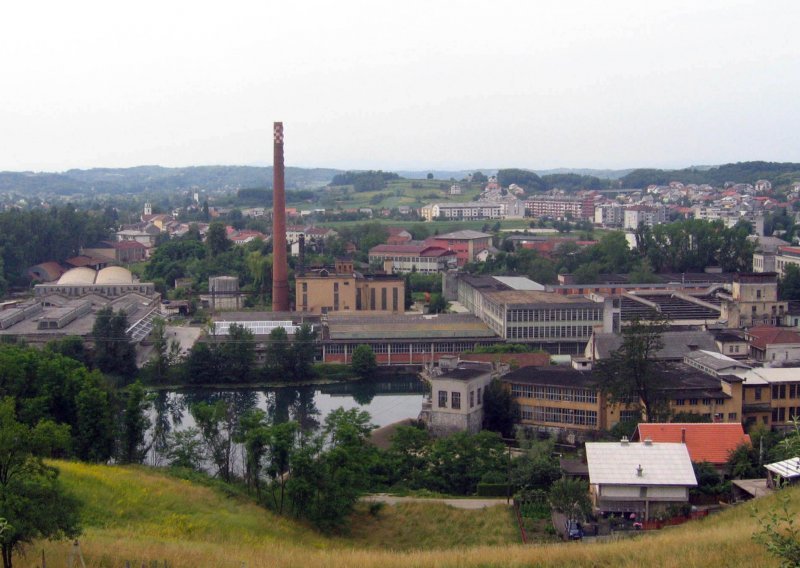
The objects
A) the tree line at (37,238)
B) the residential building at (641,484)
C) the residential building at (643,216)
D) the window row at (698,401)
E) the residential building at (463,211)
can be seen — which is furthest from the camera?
the residential building at (463,211)

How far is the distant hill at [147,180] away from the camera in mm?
67688

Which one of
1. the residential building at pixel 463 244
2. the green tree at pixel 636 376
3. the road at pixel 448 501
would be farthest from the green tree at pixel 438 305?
the road at pixel 448 501

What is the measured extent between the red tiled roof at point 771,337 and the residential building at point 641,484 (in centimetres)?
471

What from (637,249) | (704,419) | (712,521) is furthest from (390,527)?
(637,249)

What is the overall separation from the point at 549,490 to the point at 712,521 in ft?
4.78

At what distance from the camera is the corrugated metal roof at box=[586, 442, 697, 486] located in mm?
6168

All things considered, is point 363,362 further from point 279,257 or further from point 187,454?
point 187,454

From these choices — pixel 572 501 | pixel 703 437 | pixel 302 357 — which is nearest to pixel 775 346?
pixel 703 437

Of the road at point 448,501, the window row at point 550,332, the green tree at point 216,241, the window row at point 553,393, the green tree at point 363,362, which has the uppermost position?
the green tree at point 216,241

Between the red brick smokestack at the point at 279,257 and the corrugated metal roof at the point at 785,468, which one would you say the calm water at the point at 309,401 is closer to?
the red brick smokestack at the point at 279,257

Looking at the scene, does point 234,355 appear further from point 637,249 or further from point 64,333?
point 637,249

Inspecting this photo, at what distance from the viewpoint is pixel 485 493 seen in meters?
6.97

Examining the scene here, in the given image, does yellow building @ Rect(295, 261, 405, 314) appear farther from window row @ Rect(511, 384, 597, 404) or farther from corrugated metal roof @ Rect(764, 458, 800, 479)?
corrugated metal roof @ Rect(764, 458, 800, 479)

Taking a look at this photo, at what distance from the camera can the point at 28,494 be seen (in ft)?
11.9
